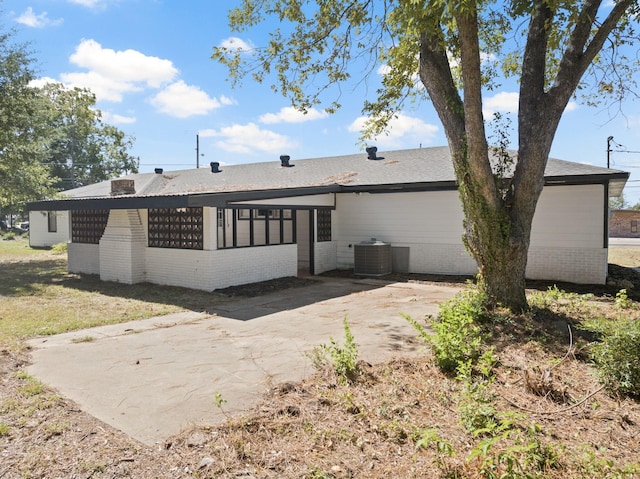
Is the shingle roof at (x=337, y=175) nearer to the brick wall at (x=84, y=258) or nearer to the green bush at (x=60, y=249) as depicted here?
the brick wall at (x=84, y=258)

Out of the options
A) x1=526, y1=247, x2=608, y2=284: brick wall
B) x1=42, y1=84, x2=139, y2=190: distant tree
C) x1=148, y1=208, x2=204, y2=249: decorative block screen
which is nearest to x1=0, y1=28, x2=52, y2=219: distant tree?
x1=148, y1=208, x2=204, y2=249: decorative block screen

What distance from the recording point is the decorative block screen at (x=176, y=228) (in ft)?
36.1

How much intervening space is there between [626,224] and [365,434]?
151 ft

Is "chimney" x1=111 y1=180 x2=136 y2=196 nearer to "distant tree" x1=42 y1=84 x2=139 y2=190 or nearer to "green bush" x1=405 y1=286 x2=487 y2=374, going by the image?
"green bush" x1=405 y1=286 x2=487 y2=374

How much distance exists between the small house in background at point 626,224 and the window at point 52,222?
142 ft

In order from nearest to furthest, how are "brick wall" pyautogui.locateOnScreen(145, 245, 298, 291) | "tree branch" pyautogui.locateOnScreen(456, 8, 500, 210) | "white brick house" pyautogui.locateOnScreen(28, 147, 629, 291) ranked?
"tree branch" pyautogui.locateOnScreen(456, 8, 500, 210), "brick wall" pyautogui.locateOnScreen(145, 245, 298, 291), "white brick house" pyautogui.locateOnScreen(28, 147, 629, 291)

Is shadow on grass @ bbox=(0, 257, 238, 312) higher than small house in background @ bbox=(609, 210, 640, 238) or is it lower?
lower

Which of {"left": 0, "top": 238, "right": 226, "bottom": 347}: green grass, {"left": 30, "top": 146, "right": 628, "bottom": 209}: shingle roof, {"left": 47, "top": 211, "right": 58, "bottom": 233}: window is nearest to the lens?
{"left": 0, "top": 238, "right": 226, "bottom": 347}: green grass

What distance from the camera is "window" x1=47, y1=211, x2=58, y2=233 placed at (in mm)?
24969

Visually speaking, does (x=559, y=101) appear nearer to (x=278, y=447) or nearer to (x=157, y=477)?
(x=278, y=447)

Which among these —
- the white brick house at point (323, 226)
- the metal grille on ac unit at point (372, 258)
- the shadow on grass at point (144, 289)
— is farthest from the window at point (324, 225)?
the shadow on grass at point (144, 289)

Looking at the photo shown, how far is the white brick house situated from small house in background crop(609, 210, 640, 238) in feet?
105

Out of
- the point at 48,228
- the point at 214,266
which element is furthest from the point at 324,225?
the point at 48,228

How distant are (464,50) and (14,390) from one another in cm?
683
